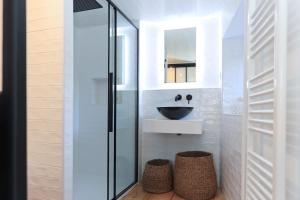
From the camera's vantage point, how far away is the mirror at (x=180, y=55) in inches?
123

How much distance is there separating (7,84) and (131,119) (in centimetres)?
265

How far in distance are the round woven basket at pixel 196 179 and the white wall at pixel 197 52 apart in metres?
1.00

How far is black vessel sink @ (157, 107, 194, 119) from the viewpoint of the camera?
2.73m

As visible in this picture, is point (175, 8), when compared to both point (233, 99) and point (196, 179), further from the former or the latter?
point (196, 179)

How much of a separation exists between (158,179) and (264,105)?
190 cm

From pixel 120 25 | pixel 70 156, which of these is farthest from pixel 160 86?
pixel 70 156

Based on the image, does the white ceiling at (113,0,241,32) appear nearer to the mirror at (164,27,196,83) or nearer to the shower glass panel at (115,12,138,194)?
the shower glass panel at (115,12,138,194)

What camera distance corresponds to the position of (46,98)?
4.25 feet

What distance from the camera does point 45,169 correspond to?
1.29 m

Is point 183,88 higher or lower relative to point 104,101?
higher

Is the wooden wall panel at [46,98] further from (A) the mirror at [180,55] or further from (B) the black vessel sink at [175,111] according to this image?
(A) the mirror at [180,55]

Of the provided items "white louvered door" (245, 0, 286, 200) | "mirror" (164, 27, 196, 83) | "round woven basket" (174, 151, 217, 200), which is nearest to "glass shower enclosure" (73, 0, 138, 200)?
"mirror" (164, 27, 196, 83)

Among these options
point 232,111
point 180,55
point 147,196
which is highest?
point 180,55

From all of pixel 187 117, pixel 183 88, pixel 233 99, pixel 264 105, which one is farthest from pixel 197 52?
pixel 264 105
